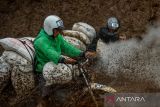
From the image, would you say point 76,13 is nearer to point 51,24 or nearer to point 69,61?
point 51,24

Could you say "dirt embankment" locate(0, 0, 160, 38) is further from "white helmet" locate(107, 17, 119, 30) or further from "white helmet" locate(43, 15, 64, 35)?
"white helmet" locate(43, 15, 64, 35)

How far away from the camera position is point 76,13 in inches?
718

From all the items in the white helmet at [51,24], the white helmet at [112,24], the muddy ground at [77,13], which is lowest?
the muddy ground at [77,13]

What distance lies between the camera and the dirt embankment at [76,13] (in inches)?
691

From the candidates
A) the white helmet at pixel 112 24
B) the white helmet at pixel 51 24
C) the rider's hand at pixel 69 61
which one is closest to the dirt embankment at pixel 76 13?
the white helmet at pixel 112 24

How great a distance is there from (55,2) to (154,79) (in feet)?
17.6

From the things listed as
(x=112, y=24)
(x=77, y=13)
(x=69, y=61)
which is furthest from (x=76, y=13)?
(x=69, y=61)

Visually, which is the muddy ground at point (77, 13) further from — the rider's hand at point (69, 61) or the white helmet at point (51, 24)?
the rider's hand at point (69, 61)

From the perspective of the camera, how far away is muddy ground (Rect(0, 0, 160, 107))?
690 inches

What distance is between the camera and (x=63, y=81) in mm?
12211

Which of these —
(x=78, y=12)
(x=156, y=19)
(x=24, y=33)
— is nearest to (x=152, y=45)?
(x=156, y=19)

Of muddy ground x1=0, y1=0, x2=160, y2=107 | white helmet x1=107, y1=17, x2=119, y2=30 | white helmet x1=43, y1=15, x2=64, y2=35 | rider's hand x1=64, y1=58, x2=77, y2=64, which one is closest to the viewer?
rider's hand x1=64, y1=58, x2=77, y2=64

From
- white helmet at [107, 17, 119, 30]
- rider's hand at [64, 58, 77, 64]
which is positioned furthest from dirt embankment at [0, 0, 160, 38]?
rider's hand at [64, 58, 77, 64]

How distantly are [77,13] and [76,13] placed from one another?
34 millimetres
